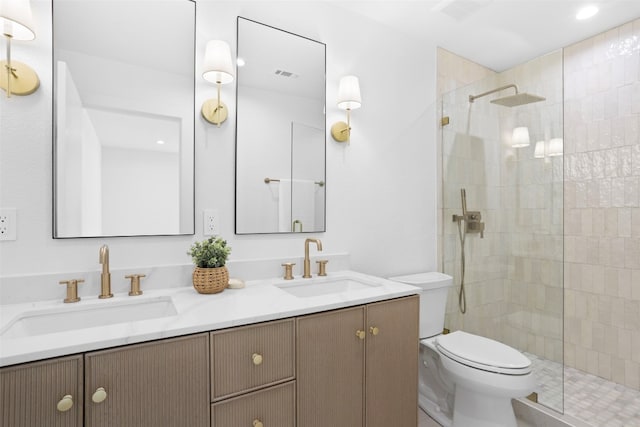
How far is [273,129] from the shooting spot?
177 cm

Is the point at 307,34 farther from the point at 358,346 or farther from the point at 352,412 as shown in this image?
the point at 352,412

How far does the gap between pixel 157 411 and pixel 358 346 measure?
743 millimetres

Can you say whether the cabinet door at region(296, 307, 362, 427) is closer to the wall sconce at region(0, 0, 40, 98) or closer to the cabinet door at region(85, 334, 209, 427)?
the cabinet door at region(85, 334, 209, 427)

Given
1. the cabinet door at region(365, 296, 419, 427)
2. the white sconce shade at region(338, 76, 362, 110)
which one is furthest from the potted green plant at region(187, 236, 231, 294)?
the white sconce shade at region(338, 76, 362, 110)

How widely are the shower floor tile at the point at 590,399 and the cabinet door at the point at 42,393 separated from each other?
2.15 meters

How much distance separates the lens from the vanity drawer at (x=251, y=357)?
1.07 meters

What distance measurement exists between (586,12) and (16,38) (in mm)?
2901

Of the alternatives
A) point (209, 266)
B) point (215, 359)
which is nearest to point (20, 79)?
point (209, 266)

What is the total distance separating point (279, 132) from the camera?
1.80 meters

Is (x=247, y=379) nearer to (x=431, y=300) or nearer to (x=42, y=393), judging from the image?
(x=42, y=393)

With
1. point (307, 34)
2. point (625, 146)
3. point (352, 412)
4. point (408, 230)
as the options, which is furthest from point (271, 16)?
point (625, 146)

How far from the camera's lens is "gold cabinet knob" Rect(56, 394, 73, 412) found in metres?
0.85

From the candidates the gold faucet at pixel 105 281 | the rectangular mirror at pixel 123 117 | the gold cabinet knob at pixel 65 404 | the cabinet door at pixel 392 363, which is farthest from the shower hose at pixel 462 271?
the gold cabinet knob at pixel 65 404

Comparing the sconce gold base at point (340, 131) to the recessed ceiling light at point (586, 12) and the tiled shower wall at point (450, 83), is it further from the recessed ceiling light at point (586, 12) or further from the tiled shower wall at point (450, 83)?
the recessed ceiling light at point (586, 12)
